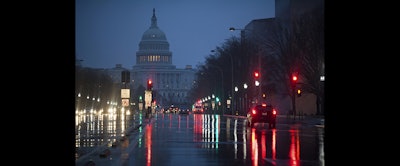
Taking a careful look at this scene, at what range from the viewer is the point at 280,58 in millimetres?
87312

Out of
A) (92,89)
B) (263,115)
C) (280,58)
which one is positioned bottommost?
(263,115)

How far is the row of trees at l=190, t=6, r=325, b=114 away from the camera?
7331 cm

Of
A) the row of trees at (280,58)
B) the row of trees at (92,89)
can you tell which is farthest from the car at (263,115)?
the row of trees at (92,89)

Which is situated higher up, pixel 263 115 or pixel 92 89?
pixel 92 89

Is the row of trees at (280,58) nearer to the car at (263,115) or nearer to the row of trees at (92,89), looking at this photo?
the car at (263,115)

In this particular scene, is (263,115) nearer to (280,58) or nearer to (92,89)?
(280,58)

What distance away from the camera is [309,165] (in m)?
18.8

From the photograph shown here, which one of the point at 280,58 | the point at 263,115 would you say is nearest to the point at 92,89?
the point at 280,58

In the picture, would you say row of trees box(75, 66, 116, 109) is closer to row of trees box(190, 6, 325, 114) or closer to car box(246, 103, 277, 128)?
row of trees box(190, 6, 325, 114)

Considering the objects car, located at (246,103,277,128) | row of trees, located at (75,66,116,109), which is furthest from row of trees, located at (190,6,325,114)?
row of trees, located at (75,66,116,109)

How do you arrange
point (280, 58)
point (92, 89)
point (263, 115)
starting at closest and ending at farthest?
point (263, 115) < point (280, 58) < point (92, 89)
